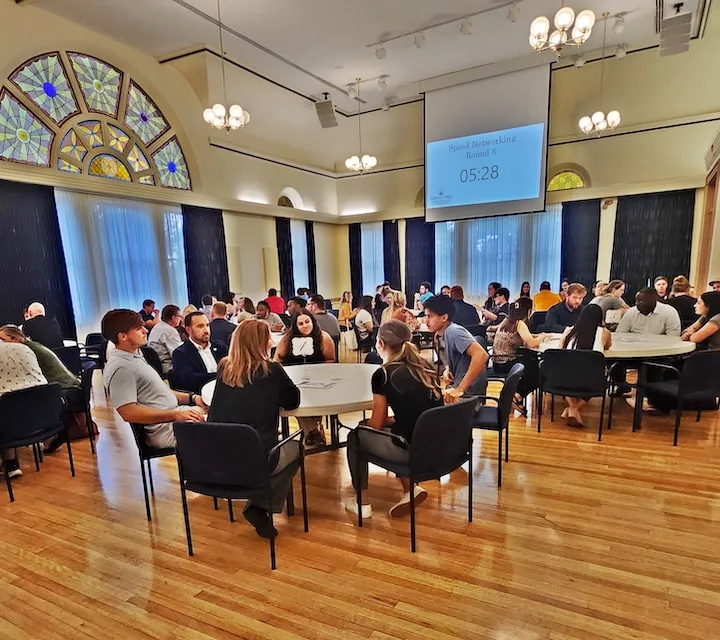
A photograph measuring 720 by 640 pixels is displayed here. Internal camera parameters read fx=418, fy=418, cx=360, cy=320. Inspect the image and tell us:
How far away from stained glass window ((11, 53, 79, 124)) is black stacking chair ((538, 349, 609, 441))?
25.1ft

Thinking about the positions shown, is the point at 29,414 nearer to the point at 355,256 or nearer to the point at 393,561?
the point at 393,561

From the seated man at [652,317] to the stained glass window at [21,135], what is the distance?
323 inches

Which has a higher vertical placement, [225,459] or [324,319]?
[324,319]

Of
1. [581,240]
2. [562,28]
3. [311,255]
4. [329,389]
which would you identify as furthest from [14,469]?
[581,240]

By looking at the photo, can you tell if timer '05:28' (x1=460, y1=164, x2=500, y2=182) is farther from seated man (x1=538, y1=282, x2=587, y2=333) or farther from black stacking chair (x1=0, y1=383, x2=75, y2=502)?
black stacking chair (x1=0, y1=383, x2=75, y2=502)

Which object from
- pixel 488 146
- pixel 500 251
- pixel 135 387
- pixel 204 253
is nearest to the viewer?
pixel 135 387

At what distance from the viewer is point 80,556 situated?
2.43 metres

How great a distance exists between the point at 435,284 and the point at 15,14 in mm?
9419

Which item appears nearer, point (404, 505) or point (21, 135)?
point (404, 505)

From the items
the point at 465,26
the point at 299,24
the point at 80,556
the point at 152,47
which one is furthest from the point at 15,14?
the point at 80,556

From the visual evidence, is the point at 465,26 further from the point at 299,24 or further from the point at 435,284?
the point at 435,284

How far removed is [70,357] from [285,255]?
630 centimetres

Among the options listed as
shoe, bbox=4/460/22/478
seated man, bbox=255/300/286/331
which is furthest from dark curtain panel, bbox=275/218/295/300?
shoe, bbox=4/460/22/478

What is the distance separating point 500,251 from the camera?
10406 millimetres
